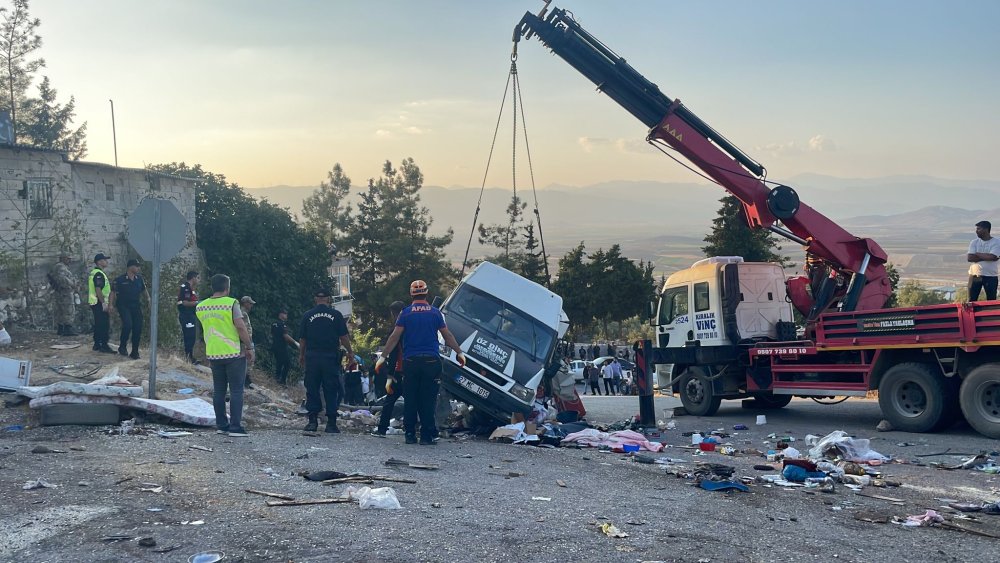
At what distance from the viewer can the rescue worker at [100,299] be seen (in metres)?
14.4

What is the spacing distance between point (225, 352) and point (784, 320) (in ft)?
34.8

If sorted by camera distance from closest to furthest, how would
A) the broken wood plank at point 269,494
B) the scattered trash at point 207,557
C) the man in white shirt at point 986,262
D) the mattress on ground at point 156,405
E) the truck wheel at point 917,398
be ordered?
the scattered trash at point 207,557 → the broken wood plank at point 269,494 → the mattress on ground at point 156,405 → the truck wheel at point 917,398 → the man in white shirt at point 986,262

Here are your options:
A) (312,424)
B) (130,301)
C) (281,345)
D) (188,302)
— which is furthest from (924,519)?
(281,345)

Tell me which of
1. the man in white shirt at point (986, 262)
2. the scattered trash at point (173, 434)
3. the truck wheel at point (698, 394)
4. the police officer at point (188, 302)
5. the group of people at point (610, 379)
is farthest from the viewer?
the group of people at point (610, 379)

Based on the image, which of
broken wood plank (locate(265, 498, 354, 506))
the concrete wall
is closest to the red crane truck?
broken wood plank (locate(265, 498, 354, 506))

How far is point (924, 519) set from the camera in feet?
21.5

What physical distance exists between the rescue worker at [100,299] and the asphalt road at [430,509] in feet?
16.4

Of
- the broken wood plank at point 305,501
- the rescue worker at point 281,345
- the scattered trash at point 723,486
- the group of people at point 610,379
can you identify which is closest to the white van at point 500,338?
the scattered trash at point 723,486

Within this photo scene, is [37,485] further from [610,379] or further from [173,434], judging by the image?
[610,379]

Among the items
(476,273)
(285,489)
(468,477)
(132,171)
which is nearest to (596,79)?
(476,273)

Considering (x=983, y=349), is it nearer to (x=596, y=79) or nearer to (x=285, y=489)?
(x=596, y=79)

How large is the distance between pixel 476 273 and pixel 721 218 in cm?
3171

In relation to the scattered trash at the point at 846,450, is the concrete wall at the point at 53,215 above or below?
above

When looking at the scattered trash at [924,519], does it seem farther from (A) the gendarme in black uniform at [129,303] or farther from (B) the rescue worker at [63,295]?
(B) the rescue worker at [63,295]
